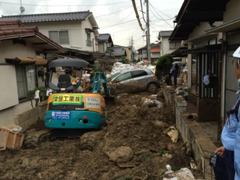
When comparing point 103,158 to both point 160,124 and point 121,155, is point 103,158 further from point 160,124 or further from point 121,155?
point 160,124

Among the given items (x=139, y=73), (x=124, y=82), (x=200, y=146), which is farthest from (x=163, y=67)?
(x=200, y=146)

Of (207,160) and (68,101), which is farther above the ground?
(68,101)

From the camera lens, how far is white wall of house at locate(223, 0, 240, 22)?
519 centimetres

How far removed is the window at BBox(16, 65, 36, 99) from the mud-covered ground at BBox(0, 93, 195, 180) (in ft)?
13.6

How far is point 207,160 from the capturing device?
360 centimetres

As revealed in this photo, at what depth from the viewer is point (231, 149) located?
87.4 inches

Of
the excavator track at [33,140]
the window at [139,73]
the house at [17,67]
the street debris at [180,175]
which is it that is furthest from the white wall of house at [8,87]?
the window at [139,73]

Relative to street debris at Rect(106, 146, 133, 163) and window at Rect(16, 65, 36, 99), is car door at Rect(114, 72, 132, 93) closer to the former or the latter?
window at Rect(16, 65, 36, 99)

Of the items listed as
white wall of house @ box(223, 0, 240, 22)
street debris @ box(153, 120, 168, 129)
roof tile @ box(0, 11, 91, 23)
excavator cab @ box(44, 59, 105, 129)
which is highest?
roof tile @ box(0, 11, 91, 23)

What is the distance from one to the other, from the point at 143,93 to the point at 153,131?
8.35 m

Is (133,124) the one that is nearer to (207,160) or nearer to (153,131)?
(153,131)

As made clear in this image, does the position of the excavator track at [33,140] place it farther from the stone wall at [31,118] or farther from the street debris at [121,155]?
the street debris at [121,155]

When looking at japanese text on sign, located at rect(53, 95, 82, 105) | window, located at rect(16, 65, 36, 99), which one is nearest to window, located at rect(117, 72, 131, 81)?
window, located at rect(16, 65, 36, 99)

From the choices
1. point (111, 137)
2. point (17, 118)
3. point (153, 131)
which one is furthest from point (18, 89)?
point (153, 131)
